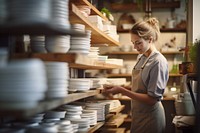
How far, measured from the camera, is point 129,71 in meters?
6.26

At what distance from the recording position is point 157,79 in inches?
123

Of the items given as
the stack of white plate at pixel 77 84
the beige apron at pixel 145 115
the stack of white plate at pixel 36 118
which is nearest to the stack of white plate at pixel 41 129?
the stack of white plate at pixel 36 118

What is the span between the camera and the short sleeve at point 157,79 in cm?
312

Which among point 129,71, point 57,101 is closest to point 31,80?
point 57,101

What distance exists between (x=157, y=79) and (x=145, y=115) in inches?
17.6

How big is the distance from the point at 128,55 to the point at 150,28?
10.5ft

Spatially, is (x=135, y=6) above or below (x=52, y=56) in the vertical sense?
above

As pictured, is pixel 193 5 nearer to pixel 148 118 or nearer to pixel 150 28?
pixel 150 28

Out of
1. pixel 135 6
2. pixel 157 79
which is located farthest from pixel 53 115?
pixel 135 6

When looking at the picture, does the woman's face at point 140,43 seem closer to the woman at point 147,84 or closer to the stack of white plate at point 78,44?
the woman at point 147,84

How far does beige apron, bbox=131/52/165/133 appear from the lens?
11.0 feet

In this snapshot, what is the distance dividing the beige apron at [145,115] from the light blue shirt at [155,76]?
8 centimetres

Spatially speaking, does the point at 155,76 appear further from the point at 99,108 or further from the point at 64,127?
the point at 64,127

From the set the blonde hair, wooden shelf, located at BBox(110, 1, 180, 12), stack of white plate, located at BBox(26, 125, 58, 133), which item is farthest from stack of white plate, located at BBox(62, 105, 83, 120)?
wooden shelf, located at BBox(110, 1, 180, 12)
